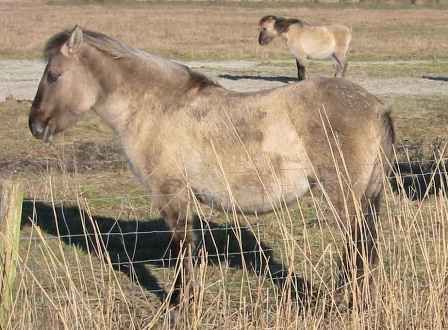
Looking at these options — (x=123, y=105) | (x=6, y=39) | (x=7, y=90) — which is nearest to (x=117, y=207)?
(x=123, y=105)

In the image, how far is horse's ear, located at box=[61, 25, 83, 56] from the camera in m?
6.53

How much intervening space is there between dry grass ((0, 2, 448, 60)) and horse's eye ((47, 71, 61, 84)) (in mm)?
14856

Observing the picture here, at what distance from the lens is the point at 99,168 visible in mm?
10945

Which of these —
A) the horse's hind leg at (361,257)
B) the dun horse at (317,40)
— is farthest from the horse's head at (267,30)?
the horse's hind leg at (361,257)

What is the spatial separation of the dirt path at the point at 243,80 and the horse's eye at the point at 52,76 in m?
10.6

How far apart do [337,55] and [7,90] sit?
9.33 m

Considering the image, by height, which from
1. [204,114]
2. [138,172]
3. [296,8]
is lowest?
[296,8]

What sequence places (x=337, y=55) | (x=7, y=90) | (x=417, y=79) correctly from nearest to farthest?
(x=7, y=90)
(x=417, y=79)
(x=337, y=55)

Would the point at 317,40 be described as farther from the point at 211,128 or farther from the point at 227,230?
the point at 211,128

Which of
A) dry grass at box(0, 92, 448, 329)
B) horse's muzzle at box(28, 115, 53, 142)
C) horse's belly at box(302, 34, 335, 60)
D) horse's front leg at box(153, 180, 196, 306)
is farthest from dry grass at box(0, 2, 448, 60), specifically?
horse's front leg at box(153, 180, 196, 306)

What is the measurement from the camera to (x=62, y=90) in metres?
6.66

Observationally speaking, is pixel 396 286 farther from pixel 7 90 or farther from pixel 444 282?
pixel 7 90

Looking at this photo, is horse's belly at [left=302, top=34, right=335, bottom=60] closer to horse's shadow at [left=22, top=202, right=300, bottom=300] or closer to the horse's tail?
horse's shadow at [left=22, top=202, right=300, bottom=300]

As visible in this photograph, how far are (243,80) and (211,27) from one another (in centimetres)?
2522
